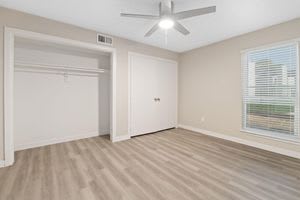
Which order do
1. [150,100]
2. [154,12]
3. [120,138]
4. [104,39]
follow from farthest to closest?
[150,100]
[120,138]
[104,39]
[154,12]

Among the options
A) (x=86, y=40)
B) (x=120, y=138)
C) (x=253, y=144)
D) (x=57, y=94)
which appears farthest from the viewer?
(x=120, y=138)

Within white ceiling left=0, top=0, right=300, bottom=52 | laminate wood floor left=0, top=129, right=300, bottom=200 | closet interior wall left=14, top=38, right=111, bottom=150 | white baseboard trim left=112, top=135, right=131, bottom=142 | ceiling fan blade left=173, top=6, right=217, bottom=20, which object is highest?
white ceiling left=0, top=0, right=300, bottom=52

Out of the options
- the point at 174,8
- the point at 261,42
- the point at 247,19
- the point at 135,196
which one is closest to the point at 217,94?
the point at 261,42

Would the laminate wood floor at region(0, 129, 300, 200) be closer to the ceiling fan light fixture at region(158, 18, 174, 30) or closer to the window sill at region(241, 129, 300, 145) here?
the window sill at region(241, 129, 300, 145)

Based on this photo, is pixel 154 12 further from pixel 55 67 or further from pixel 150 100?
pixel 55 67

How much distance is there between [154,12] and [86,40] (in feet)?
4.97

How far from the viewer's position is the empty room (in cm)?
184

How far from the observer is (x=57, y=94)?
127 inches

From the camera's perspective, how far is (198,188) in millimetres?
1678

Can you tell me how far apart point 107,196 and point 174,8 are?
107 inches

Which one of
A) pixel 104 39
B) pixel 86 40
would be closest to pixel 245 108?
pixel 104 39

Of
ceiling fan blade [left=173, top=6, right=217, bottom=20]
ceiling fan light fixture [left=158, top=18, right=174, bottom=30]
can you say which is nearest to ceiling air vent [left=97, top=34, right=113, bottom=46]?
ceiling fan light fixture [left=158, top=18, right=174, bottom=30]

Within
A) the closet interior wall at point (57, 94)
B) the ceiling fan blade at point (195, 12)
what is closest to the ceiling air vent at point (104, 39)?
the closet interior wall at point (57, 94)

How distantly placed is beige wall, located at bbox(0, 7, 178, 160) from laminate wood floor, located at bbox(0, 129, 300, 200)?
0.75 metres
